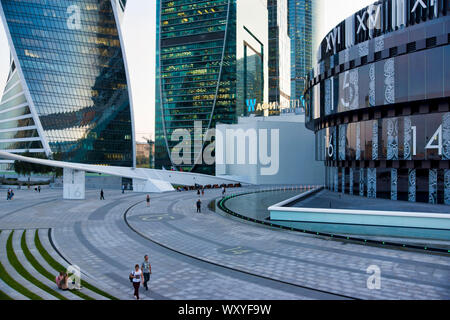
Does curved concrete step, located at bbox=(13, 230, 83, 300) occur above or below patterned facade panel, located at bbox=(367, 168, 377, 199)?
below

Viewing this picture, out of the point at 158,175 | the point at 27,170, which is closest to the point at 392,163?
the point at 158,175

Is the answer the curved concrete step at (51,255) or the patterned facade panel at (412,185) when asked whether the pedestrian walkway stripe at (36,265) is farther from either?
the patterned facade panel at (412,185)

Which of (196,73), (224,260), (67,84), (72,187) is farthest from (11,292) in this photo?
(196,73)

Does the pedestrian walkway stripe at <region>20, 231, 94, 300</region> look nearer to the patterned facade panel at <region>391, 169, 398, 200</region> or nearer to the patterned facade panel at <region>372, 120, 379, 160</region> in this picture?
the patterned facade panel at <region>372, 120, 379, 160</region>

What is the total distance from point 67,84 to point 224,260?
3671 inches

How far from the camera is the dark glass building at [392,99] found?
108 feet

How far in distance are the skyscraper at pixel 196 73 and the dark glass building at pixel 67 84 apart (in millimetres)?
27854

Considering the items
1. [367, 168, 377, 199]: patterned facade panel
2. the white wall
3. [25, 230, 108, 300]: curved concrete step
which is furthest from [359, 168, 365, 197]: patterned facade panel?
[25, 230, 108, 300]: curved concrete step

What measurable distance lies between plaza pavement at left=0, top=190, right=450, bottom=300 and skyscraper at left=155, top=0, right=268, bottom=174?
10137 centimetres

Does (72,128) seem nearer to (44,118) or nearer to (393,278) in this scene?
(44,118)

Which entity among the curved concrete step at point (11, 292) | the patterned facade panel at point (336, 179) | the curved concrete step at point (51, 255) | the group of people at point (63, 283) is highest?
the patterned facade panel at point (336, 179)

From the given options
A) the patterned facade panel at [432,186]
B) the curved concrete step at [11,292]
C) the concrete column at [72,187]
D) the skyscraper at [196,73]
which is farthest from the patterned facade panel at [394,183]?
the skyscraper at [196,73]

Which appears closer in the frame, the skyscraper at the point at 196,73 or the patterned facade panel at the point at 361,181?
the patterned facade panel at the point at 361,181

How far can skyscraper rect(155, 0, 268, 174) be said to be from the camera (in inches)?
4941
